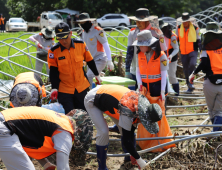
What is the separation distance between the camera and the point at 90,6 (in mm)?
29109

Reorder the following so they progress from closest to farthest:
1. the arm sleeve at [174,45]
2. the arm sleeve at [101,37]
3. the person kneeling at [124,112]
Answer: the person kneeling at [124,112] → the arm sleeve at [101,37] → the arm sleeve at [174,45]

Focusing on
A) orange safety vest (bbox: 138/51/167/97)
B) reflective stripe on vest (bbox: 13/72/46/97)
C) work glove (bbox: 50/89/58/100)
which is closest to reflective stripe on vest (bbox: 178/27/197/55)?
orange safety vest (bbox: 138/51/167/97)

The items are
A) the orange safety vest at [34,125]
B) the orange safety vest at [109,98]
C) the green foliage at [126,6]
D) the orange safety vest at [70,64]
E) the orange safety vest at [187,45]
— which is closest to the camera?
the orange safety vest at [34,125]

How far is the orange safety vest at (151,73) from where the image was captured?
3816mm

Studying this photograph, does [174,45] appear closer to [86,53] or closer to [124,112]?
[86,53]

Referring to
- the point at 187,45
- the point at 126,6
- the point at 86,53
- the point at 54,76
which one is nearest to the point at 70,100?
the point at 54,76

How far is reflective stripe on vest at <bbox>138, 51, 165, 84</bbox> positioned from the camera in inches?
150

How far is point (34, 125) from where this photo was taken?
2326 millimetres

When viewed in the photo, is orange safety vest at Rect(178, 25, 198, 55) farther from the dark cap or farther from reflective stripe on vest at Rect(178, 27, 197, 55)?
the dark cap

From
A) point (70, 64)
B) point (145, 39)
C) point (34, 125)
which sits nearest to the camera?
point (34, 125)

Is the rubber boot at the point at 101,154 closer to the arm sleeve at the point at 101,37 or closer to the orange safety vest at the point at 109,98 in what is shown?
the orange safety vest at the point at 109,98

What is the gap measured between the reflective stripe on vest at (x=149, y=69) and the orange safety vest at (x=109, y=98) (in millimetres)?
941

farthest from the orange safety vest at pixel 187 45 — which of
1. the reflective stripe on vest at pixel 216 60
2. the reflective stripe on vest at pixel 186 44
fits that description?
the reflective stripe on vest at pixel 216 60

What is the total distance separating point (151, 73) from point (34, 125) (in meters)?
1.95
